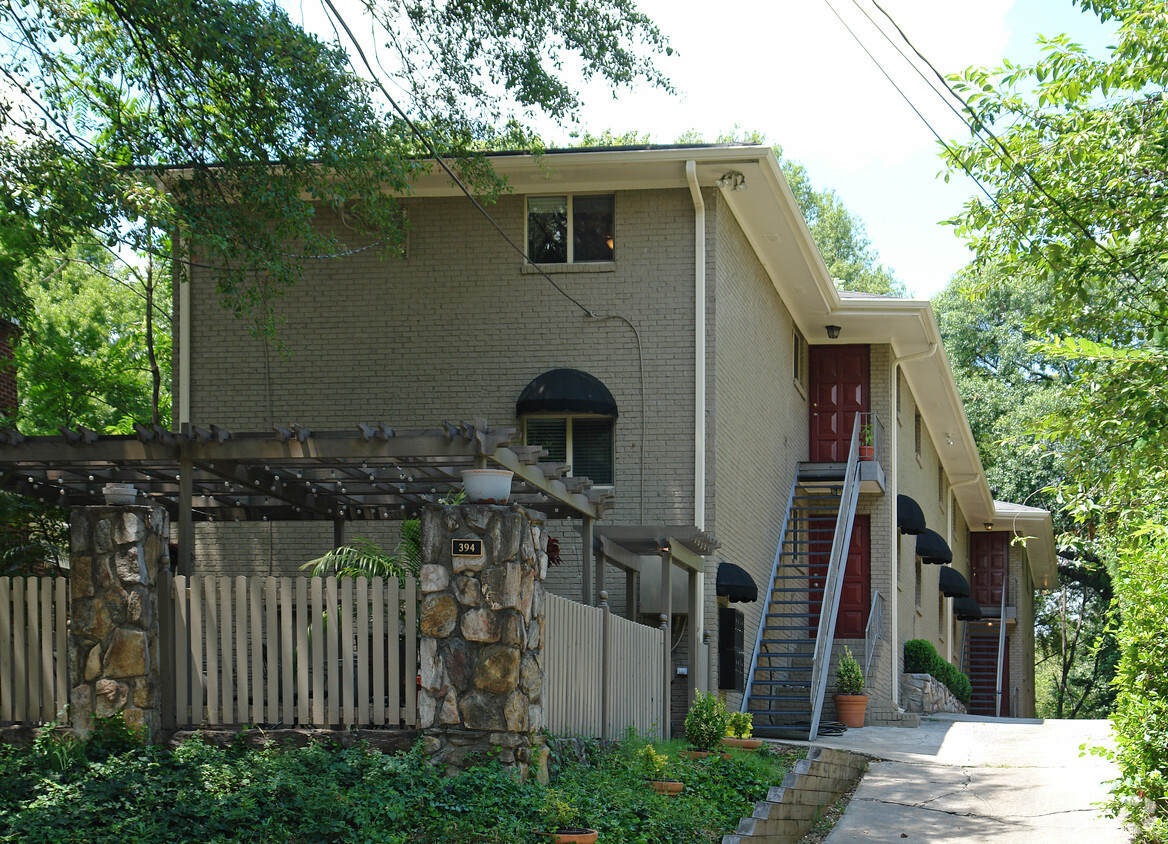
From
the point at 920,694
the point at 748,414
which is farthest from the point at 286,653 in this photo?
the point at 920,694

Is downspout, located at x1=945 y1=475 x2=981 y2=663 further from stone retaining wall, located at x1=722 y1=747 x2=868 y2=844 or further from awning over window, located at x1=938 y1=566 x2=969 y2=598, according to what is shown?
stone retaining wall, located at x1=722 y1=747 x2=868 y2=844

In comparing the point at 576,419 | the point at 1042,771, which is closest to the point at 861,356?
the point at 576,419

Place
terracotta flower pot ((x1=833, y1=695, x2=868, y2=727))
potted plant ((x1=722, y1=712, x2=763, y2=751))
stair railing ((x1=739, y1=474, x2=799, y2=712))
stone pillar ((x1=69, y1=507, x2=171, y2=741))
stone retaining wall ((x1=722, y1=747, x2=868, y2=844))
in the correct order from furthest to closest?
terracotta flower pot ((x1=833, y1=695, x2=868, y2=727)) → stair railing ((x1=739, y1=474, x2=799, y2=712)) → potted plant ((x1=722, y1=712, x2=763, y2=751)) → stone retaining wall ((x1=722, y1=747, x2=868, y2=844)) → stone pillar ((x1=69, y1=507, x2=171, y2=741))

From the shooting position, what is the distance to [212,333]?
54.0 feet

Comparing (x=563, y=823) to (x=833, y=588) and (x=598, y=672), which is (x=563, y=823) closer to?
(x=598, y=672)

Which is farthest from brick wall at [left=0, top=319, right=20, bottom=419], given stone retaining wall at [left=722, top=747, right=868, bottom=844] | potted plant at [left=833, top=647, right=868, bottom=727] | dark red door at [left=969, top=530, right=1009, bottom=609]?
dark red door at [left=969, top=530, right=1009, bottom=609]

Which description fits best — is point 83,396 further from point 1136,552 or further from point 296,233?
point 1136,552

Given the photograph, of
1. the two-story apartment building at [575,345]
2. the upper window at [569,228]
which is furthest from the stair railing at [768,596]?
the upper window at [569,228]

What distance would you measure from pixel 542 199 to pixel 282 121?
4.52 m

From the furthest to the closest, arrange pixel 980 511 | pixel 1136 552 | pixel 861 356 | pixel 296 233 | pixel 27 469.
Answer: pixel 980 511, pixel 861 356, pixel 296 233, pixel 27 469, pixel 1136 552

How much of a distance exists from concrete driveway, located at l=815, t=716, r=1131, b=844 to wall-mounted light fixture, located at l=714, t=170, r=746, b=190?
687 centimetres

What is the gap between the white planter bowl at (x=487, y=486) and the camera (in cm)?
868

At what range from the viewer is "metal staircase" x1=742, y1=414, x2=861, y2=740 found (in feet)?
53.3

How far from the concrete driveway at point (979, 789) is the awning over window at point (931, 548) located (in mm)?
8073
